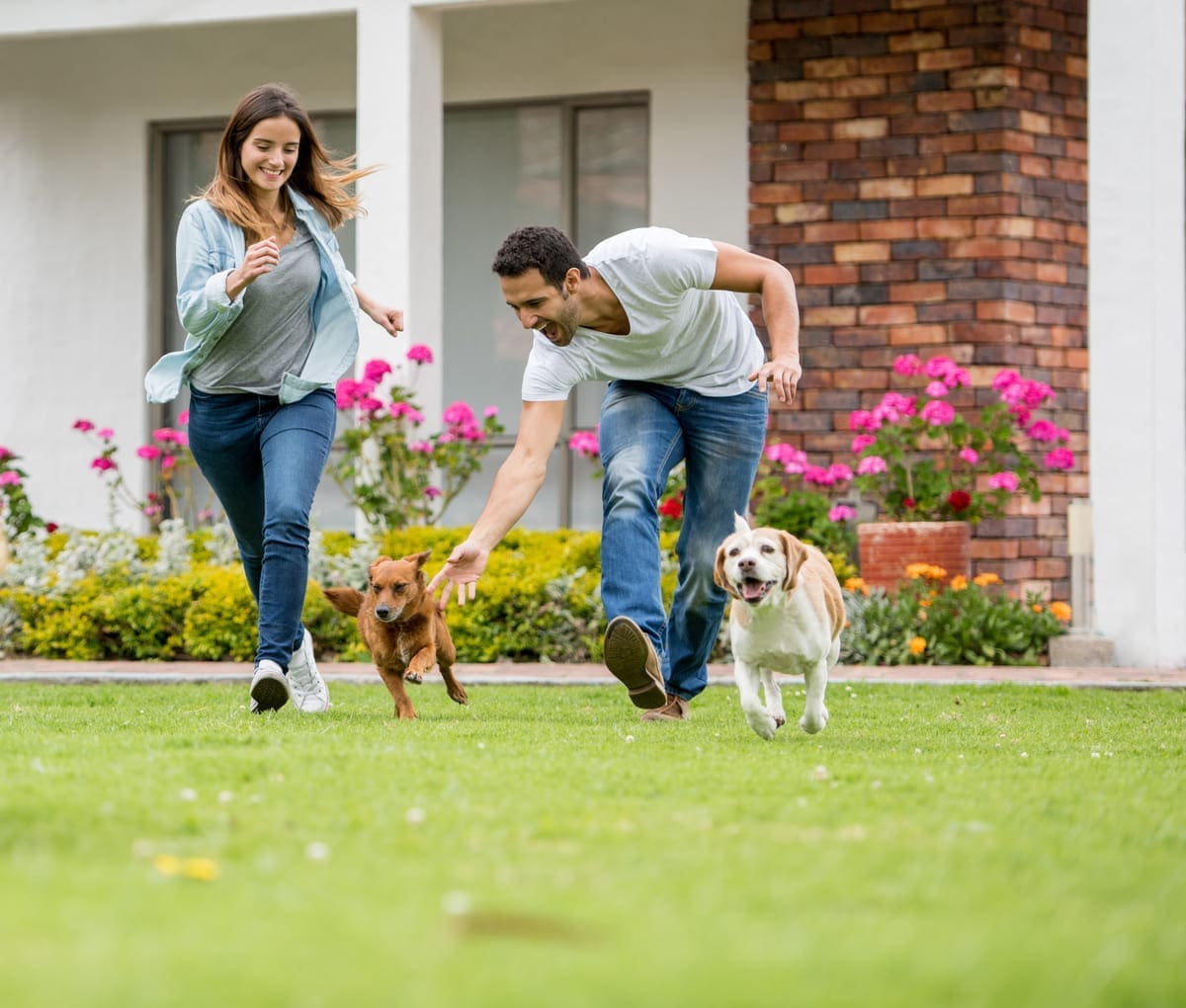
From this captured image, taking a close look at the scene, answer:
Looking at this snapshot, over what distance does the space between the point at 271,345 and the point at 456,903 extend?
413 cm

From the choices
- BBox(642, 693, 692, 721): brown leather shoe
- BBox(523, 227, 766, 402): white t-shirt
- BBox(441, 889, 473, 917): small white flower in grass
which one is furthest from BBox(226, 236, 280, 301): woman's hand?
BBox(441, 889, 473, 917): small white flower in grass

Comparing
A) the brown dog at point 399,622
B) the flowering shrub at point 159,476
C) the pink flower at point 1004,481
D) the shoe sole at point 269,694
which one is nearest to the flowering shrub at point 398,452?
the flowering shrub at point 159,476

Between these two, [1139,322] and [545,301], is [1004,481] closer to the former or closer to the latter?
[1139,322]

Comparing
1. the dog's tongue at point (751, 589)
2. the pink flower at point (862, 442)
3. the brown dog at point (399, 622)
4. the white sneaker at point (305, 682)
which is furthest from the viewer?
the pink flower at point (862, 442)

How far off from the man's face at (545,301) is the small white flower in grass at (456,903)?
3.14 m

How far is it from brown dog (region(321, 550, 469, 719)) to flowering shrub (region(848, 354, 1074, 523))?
4.11 metres

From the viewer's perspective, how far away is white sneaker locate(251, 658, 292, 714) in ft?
21.2

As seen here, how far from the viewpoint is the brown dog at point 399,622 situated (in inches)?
259

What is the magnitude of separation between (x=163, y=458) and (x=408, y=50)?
3695 mm

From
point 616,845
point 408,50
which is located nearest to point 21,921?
point 616,845

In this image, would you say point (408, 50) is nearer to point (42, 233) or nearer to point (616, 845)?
point (42, 233)

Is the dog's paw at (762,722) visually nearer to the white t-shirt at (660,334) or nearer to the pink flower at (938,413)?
the white t-shirt at (660,334)

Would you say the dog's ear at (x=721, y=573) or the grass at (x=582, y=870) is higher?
the dog's ear at (x=721, y=573)

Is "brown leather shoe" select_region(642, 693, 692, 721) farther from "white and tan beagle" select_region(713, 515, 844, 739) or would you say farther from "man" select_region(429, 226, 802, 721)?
"white and tan beagle" select_region(713, 515, 844, 739)
